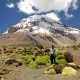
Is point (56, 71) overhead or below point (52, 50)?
below

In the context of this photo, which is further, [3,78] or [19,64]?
[19,64]

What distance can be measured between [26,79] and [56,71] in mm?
3999

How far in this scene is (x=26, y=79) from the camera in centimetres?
2044

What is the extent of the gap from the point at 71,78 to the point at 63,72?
2.36 meters

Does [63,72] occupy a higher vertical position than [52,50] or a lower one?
lower

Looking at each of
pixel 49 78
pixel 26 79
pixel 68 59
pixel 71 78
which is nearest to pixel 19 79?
pixel 26 79

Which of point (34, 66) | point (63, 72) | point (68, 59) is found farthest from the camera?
point (68, 59)

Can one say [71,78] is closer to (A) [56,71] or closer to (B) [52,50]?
(A) [56,71]

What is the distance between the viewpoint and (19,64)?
103 feet

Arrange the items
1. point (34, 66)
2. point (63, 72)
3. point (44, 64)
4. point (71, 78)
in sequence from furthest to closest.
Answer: point (44, 64) < point (34, 66) < point (63, 72) < point (71, 78)

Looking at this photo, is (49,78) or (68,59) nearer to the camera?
(49,78)

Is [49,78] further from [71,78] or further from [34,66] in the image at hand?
[34,66]

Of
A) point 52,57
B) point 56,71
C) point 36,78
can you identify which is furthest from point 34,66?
point 36,78

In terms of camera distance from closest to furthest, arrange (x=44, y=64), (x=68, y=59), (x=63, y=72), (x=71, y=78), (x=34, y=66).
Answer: (x=71, y=78) < (x=63, y=72) < (x=34, y=66) < (x=44, y=64) < (x=68, y=59)
